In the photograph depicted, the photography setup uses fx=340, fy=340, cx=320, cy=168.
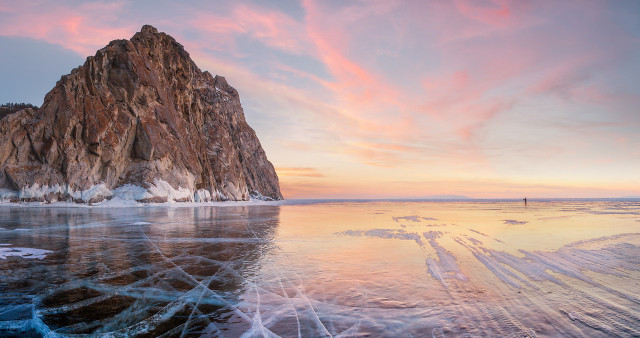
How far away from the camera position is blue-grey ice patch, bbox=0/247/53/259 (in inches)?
422

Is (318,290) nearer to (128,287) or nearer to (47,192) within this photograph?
(128,287)

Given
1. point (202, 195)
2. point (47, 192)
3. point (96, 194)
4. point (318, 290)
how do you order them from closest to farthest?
1. point (318, 290)
2. point (47, 192)
3. point (96, 194)
4. point (202, 195)

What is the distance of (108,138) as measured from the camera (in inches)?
2159

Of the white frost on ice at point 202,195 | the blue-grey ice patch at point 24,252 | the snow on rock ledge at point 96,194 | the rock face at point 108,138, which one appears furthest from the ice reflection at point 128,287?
the white frost on ice at point 202,195

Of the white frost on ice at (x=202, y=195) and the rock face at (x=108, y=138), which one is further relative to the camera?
the white frost on ice at (x=202, y=195)

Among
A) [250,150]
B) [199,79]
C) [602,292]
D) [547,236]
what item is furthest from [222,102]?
[602,292]

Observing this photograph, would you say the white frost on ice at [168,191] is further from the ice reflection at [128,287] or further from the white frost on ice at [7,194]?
the ice reflection at [128,287]

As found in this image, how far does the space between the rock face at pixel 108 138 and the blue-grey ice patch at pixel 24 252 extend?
4610 centimetres

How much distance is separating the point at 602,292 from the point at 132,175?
6184 centimetres

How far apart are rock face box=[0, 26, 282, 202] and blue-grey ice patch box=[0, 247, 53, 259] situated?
46102 millimetres

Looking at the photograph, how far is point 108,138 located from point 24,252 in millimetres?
50439

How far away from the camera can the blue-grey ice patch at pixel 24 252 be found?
10.7 m

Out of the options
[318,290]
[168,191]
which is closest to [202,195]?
[168,191]

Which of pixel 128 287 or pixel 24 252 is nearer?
pixel 128 287
